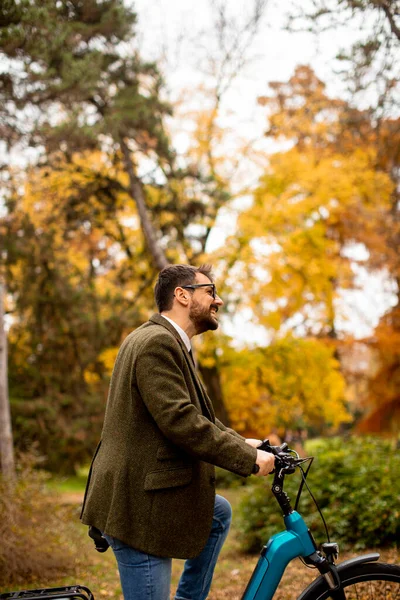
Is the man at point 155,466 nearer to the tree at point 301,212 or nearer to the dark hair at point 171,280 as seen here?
the dark hair at point 171,280

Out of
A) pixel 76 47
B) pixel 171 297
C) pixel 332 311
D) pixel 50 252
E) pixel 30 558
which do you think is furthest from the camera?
pixel 332 311

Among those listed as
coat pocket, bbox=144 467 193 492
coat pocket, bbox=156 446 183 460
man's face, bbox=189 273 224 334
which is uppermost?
man's face, bbox=189 273 224 334

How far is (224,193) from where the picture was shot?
48.1ft

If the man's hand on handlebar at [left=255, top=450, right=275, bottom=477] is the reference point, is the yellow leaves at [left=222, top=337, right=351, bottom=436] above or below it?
below

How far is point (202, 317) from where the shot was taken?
113 inches

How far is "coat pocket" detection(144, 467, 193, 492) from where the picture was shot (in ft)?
8.10

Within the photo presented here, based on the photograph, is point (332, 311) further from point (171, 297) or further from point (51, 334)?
point (171, 297)

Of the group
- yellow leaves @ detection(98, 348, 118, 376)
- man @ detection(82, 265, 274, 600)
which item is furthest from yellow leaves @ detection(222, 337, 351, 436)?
man @ detection(82, 265, 274, 600)

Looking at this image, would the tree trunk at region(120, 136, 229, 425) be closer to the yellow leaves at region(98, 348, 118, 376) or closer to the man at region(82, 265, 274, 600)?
the yellow leaves at region(98, 348, 118, 376)

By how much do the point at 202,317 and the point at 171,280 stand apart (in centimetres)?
22

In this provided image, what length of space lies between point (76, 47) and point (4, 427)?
237 inches

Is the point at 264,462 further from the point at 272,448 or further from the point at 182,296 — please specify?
the point at 182,296

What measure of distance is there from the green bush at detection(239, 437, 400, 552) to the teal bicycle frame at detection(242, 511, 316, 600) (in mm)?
3392

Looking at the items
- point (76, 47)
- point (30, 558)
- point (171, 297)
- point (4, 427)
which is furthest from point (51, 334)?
point (171, 297)
